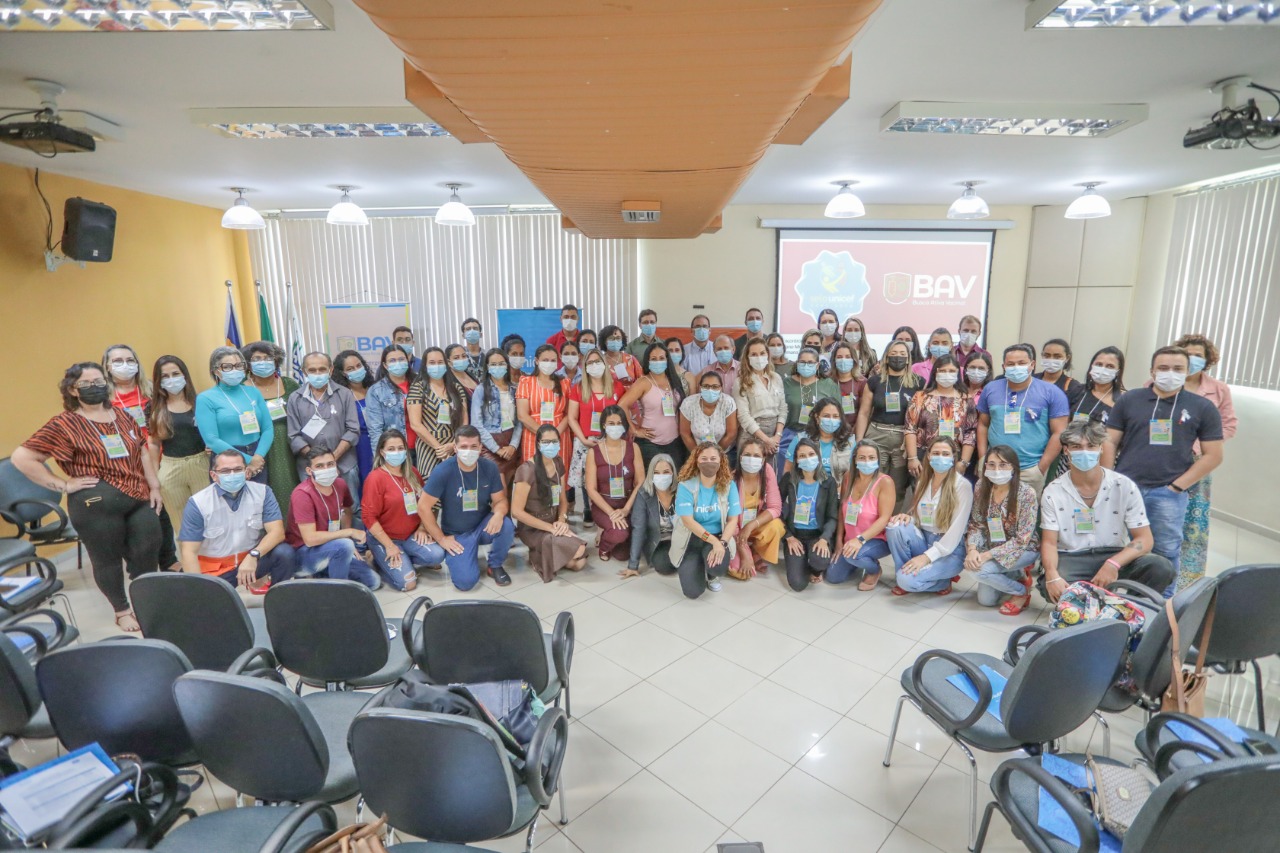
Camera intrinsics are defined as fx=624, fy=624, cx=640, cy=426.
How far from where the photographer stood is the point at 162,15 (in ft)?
7.15

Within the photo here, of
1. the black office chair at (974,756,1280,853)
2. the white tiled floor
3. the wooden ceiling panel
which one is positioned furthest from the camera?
the white tiled floor

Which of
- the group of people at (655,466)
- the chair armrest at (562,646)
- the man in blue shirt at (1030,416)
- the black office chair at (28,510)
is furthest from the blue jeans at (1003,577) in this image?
the black office chair at (28,510)

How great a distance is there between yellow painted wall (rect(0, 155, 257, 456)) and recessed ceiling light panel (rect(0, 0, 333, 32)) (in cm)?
337

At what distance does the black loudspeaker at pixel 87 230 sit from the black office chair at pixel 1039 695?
6.24m

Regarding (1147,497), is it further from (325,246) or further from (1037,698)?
(325,246)

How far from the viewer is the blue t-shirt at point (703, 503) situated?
4281 millimetres

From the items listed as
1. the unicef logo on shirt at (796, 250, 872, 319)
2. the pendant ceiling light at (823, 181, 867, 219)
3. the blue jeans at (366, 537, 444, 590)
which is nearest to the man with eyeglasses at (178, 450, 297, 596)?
the blue jeans at (366, 537, 444, 590)

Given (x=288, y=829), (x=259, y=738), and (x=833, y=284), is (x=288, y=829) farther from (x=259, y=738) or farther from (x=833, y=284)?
(x=833, y=284)

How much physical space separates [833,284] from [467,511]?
5297 millimetres

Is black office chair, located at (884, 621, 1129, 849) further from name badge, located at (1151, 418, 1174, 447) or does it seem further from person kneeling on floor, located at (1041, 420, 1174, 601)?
name badge, located at (1151, 418, 1174, 447)

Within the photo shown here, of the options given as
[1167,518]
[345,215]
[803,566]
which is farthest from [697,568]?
[345,215]

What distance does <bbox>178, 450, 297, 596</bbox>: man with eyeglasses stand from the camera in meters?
3.46

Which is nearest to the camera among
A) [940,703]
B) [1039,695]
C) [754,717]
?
[1039,695]

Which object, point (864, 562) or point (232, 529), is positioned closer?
point (232, 529)
